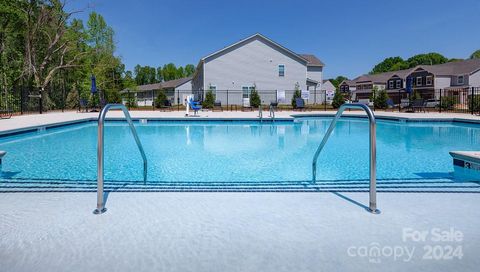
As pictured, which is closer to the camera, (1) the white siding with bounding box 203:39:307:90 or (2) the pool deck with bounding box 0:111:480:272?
(2) the pool deck with bounding box 0:111:480:272

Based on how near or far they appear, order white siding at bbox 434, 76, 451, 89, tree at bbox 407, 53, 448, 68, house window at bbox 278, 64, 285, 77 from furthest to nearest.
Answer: tree at bbox 407, 53, 448, 68 → white siding at bbox 434, 76, 451, 89 → house window at bbox 278, 64, 285, 77

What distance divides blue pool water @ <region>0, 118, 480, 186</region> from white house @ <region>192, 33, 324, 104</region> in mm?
18812

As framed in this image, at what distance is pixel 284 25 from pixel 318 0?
25.5ft

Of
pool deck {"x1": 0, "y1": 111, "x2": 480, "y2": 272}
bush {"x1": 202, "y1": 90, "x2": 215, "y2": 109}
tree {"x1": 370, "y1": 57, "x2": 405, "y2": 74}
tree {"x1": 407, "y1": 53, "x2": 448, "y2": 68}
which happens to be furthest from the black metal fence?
tree {"x1": 370, "y1": 57, "x2": 405, "y2": 74}

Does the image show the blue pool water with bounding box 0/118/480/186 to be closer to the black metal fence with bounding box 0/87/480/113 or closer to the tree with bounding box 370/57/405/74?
the black metal fence with bounding box 0/87/480/113

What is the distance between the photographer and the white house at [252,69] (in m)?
29.9

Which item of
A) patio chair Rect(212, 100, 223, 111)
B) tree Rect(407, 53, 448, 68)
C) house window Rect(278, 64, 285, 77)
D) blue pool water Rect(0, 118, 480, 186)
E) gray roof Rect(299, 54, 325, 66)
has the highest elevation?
tree Rect(407, 53, 448, 68)

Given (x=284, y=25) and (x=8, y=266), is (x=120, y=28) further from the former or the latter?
(x=8, y=266)

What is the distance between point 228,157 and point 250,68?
79.2 feet

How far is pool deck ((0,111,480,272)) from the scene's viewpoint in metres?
1.99

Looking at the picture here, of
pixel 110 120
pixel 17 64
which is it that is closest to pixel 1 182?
pixel 110 120

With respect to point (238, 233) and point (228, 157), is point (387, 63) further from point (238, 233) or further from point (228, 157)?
Answer: point (238, 233)

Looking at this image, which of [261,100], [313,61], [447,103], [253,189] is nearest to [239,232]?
[253,189]

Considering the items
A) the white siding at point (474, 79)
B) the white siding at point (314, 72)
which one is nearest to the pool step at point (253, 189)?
the white siding at point (314, 72)
